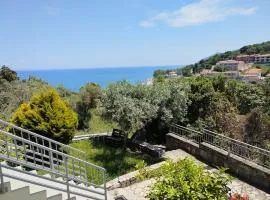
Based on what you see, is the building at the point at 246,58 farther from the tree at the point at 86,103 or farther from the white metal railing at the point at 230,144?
the white metal railing at the point at 230,144

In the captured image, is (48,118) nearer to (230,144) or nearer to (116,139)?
(116,139)

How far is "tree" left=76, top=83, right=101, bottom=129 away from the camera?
80.5 feet

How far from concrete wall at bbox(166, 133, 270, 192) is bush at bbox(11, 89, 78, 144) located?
5.12 meters

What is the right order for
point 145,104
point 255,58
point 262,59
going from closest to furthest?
point 145,104 → point 262,59 → point 255,58

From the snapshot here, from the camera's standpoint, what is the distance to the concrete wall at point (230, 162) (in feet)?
33.8

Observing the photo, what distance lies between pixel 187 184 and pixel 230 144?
781cm

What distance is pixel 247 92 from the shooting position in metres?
25.7

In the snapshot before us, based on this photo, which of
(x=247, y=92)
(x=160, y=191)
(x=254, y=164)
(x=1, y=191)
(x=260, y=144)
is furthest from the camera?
(x=247, y=92)

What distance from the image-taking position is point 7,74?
41000 millimetres

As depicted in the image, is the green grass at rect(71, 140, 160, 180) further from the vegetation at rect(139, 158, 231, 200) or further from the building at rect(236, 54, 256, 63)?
the building at rect(236, 54, 256, 63)

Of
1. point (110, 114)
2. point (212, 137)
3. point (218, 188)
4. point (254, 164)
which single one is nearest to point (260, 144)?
point (212, 137)

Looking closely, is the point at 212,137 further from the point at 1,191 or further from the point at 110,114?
the point at 1,191

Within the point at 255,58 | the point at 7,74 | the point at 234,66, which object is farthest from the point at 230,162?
the point at 255,58

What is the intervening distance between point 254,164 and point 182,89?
6705 mm
